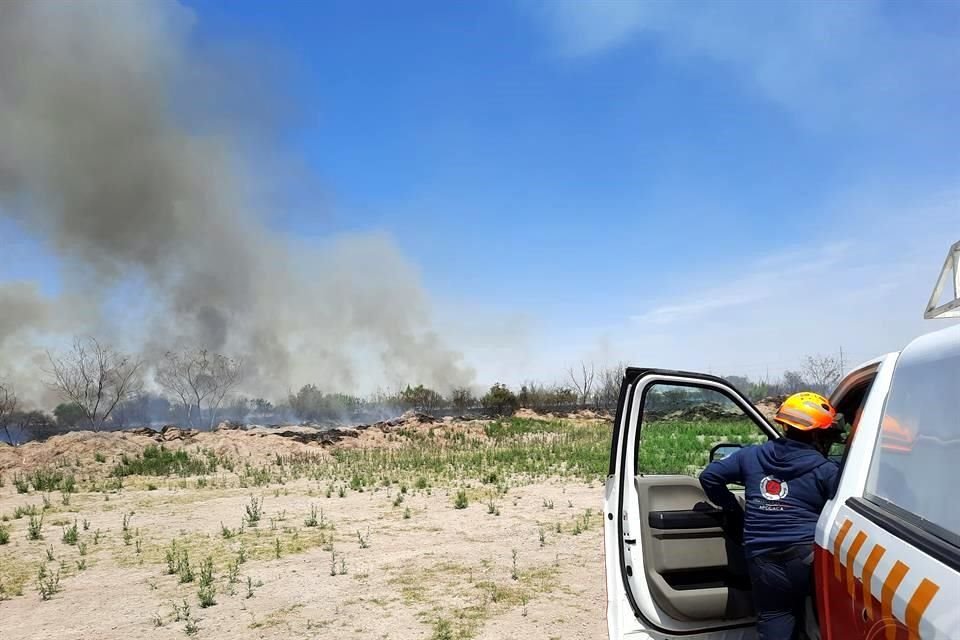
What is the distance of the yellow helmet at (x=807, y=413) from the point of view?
2881 millimetres

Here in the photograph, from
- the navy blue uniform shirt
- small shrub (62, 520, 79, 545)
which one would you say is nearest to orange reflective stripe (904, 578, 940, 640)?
the navy blue uniform shirt

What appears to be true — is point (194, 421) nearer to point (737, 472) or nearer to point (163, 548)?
point (163, 548)

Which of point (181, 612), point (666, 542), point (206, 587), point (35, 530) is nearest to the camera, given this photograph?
point (666, 542)

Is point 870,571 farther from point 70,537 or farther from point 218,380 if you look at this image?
point 218,380

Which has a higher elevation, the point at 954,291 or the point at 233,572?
the point at 954,291

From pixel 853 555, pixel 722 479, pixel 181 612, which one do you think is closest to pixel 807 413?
pixel 722 479

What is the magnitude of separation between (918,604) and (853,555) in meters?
0.48

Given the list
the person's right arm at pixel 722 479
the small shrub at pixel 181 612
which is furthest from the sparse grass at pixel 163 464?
the person's right arm at pixel 722 479

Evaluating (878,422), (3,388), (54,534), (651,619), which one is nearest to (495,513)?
(54,534)

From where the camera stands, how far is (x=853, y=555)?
190cm

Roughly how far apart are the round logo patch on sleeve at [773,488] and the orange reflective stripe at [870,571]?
110cm

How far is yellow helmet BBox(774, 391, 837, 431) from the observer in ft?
9.45

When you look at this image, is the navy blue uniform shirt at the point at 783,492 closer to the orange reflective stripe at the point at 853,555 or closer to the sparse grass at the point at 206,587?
the orange reflective stripe at the point at 853,555

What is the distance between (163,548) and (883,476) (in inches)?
404
